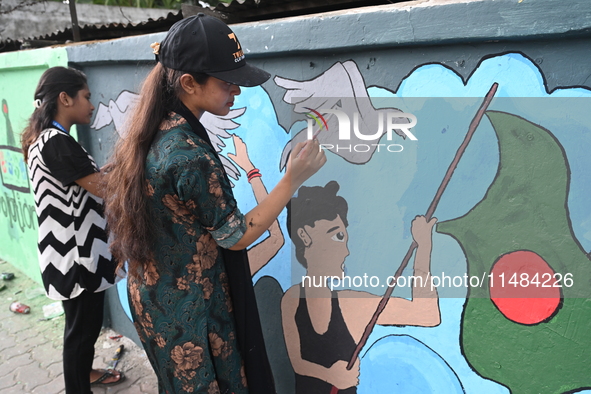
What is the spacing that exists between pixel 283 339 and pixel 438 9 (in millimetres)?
1689

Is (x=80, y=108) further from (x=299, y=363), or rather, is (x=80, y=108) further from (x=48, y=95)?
(x=299, y=363)

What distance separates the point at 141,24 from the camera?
3.22 m

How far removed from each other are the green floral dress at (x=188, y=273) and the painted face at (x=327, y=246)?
544mm

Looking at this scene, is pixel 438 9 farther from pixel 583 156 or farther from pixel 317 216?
pixel 317 216

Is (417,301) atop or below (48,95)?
below

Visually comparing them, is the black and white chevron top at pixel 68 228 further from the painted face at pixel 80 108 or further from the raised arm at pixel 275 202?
the raised arm at pixel 275 202

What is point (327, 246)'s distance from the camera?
6.76 ft

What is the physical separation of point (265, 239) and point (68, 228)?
108 centimetres

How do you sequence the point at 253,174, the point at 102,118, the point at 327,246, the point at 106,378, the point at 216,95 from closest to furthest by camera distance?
the point at 216,95, the point at 327,246, the point at 253,174, the point at 106,378, the point at 102,118

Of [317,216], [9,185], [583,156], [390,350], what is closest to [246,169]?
[317,216]

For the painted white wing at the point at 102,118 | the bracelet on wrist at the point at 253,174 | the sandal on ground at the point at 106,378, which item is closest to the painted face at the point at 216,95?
the bracelet on wrist at the point at 253,174

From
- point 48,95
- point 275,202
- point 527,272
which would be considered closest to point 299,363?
point 275,202

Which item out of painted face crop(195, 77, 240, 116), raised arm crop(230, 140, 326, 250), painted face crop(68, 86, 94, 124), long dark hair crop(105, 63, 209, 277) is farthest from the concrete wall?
painted face crop(68, 86, 94, 124)

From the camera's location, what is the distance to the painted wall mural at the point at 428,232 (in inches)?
59.3
